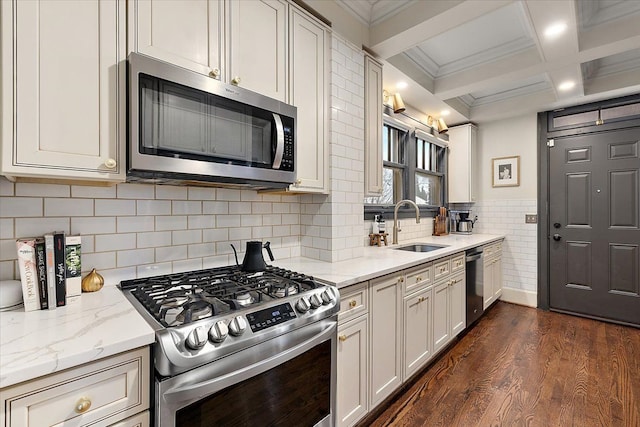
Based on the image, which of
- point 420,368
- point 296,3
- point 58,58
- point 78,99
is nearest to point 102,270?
point 78,99

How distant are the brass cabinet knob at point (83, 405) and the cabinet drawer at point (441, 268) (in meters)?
2.15

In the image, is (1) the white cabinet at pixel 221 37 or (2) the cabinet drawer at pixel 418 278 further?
(2) the cabinet drawer at pixel 418 278

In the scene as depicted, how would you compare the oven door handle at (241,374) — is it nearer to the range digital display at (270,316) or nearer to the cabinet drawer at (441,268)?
the range digital display at (270,316)

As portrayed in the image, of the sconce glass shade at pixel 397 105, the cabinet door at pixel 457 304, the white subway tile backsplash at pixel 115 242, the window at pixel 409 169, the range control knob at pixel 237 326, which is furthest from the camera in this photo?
the window at pixel 409 169

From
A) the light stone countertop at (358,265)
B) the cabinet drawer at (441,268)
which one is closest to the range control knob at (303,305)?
the light stone countertop at (358,265)

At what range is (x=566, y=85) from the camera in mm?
3049

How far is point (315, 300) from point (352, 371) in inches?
22.9

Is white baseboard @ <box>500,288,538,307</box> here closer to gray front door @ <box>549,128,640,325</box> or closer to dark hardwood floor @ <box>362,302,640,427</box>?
gray front door @ <box>549,128,640,325</box>

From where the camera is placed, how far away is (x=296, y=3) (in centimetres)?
184

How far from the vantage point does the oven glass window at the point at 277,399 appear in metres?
1.03

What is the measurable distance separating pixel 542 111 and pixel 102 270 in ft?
15.3

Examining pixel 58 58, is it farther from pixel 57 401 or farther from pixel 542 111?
pixel 542 111

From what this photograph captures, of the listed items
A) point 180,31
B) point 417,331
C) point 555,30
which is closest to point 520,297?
point 417,331

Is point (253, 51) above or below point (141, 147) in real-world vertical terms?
above
